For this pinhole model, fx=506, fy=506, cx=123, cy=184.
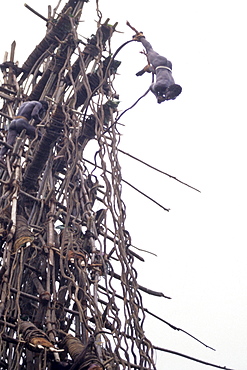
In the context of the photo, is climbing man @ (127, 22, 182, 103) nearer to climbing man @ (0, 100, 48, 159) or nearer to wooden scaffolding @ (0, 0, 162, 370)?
wooden scaffolding @ (0, 0, 162, 370)

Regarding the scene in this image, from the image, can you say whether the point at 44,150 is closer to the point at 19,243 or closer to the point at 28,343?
the point at 19,243

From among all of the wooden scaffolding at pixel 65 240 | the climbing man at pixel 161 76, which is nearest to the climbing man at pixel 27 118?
the wooden scaffolding at pixel 65 240

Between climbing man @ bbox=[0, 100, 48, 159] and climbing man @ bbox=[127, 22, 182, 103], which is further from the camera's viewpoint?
climbing man @ bbox=[0, 100, 48, 159]

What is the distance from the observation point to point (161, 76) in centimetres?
293

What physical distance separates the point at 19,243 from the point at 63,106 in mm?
1194

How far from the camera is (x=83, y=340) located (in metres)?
3.40

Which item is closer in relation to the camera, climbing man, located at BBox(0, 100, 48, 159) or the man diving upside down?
the man diving upside down

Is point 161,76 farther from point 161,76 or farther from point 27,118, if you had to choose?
point 27,118

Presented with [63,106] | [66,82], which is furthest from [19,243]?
[66,82]

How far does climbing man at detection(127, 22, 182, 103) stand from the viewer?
9.37 ft

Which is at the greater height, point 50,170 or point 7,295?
point 50,170

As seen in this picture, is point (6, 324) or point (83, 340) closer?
point (6, 324)

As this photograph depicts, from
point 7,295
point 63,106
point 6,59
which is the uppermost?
point 6,59

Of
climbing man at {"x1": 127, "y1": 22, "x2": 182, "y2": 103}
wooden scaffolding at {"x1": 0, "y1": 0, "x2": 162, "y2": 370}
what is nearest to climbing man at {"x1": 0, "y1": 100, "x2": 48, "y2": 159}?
wooden scaffolding at {"x1": 0, "y1": 0, "x2": 162, "y2": 370}
